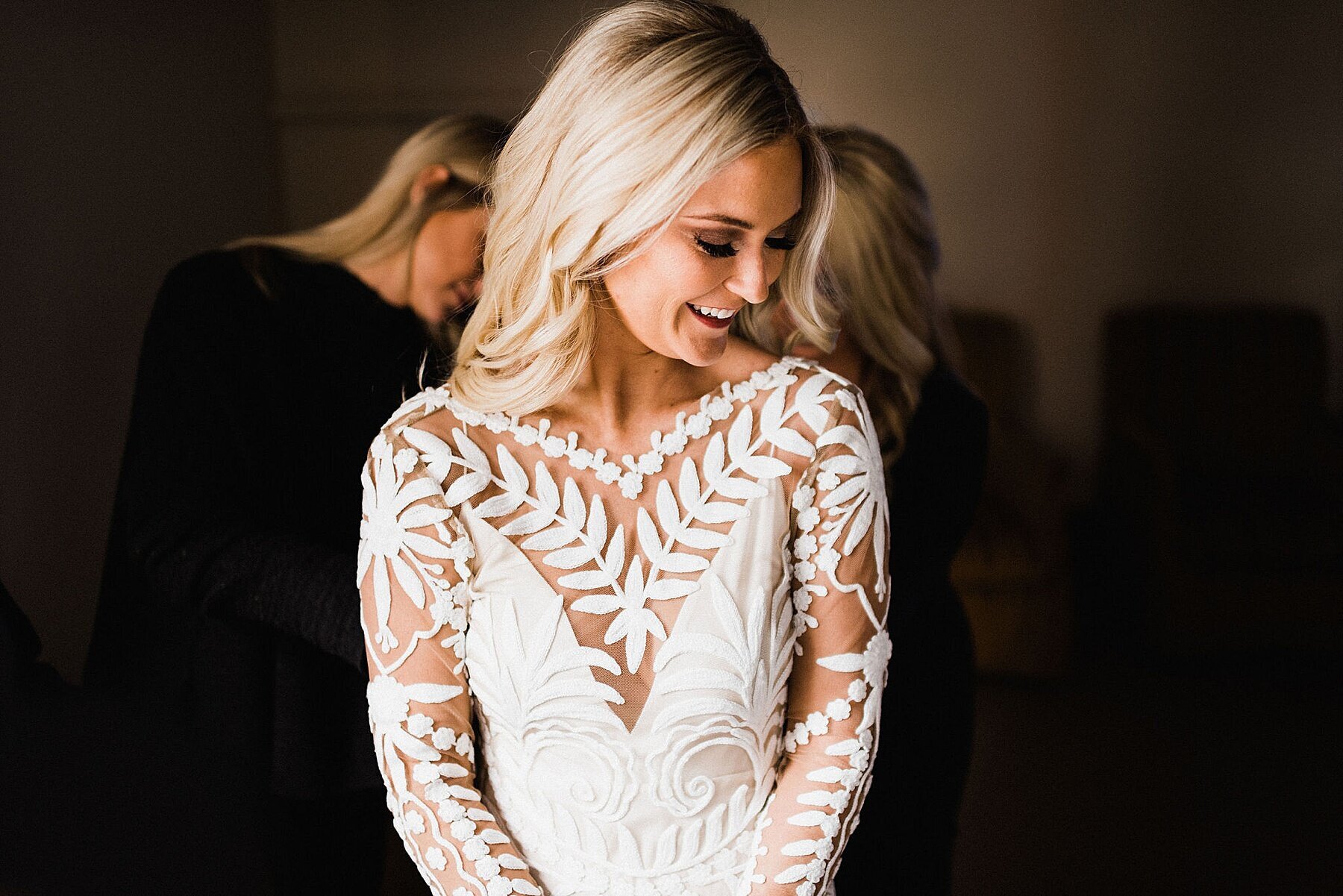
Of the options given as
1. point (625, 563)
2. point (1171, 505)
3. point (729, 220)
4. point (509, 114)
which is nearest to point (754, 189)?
point (729, 220)

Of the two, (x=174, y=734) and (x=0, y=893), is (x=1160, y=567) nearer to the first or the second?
(x=174, y=734)

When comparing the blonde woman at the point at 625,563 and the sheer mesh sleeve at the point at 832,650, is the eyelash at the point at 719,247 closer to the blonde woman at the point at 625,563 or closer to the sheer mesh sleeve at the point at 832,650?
the blonde woman at the point at 625,563

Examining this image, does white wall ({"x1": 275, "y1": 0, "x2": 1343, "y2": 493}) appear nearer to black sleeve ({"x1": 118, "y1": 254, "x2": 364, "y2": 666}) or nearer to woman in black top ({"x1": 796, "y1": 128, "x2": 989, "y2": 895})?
woman in black top ({"x1": 796, "y1": 128, "x2": 989, "y2": 895})

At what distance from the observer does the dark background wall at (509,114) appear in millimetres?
1280

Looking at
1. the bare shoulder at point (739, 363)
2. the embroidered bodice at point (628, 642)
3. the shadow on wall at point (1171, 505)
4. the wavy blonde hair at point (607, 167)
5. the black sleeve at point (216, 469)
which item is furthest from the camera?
the shadow on wall at point (1171, 505)

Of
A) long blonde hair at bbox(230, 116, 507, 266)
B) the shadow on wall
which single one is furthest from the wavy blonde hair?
the shadow on wall

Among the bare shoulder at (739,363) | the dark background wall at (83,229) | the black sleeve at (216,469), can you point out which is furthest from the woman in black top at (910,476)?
the dark background wall at (83,229)

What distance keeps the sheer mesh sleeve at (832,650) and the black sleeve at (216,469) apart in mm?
528

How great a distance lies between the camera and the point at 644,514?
3.35 ft

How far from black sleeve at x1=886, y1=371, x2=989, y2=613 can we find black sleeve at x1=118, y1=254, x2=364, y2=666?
75 centimetres

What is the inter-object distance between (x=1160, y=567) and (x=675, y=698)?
69.1 inches

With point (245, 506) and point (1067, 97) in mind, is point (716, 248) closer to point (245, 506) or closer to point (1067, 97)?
point (245, 506)

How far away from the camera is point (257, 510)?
130 cm

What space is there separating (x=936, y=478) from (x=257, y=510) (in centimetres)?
92
